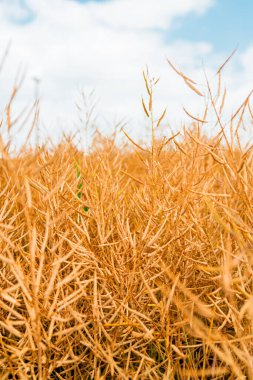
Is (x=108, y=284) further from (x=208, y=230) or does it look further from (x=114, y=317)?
(x=208, y=230)

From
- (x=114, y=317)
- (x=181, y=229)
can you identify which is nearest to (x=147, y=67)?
(x=181, y=229)

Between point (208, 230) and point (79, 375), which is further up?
point (208, 230)

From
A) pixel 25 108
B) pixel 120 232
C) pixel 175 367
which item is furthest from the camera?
pixel 120 232

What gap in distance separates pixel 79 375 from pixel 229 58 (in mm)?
483

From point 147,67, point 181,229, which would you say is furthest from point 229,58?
point 181,229

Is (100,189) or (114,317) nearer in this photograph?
(114,317)

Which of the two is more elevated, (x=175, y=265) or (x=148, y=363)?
(x=175, y=265)

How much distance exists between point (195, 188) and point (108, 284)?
222 mm

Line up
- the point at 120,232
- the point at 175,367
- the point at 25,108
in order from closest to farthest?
the point at 25,108 → the point at 175,367 → the point at 120,232

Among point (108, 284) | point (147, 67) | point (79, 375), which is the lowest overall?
point (79, 375)

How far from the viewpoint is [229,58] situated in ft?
2.06

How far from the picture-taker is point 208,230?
71 cm

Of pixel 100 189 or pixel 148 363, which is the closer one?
pixel 148 363

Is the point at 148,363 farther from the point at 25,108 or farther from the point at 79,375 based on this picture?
the point at 25,108
